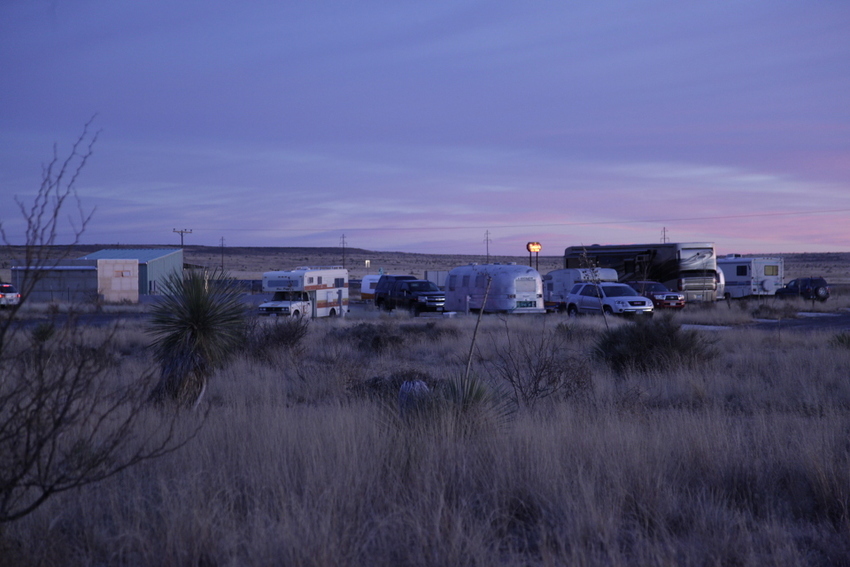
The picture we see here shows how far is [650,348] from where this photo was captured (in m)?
12.9

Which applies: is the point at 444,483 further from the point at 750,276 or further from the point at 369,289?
the point at 750,276

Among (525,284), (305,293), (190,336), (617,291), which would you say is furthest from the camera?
(525,284)

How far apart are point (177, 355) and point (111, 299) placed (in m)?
43.7

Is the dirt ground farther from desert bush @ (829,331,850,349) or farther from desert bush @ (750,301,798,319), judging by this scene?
desert bush @ (829,331,850,349)

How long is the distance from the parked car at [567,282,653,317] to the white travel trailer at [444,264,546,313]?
1.46m

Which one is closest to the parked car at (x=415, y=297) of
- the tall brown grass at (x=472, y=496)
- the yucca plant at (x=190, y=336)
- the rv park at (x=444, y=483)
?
the rv park at (x=444, y=483)

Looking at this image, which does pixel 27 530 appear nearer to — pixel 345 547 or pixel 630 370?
pixel 345 547

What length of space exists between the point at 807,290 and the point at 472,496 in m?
40.8

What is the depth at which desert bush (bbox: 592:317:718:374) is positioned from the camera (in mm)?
12531

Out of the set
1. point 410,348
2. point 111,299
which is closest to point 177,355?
point 410,348

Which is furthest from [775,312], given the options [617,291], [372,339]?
[372,339]

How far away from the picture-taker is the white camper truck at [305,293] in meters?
28.7

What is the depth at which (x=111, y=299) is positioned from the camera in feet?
158

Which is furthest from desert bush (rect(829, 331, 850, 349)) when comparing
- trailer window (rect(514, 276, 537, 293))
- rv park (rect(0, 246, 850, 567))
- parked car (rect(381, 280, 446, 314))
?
parked car (rect(381, 280, 446, 314))
